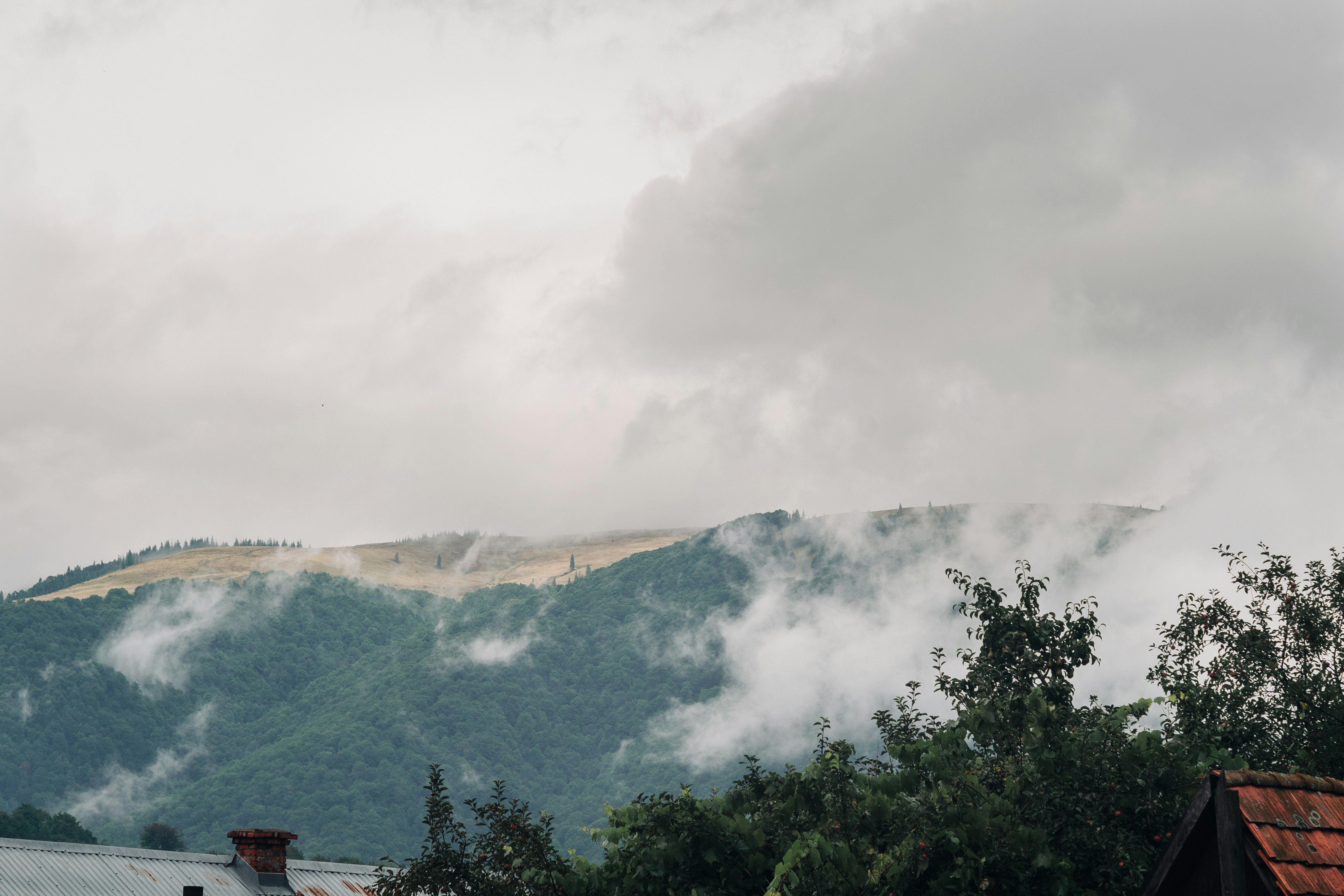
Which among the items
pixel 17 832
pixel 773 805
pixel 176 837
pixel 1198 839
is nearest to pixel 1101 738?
pixel 773 805

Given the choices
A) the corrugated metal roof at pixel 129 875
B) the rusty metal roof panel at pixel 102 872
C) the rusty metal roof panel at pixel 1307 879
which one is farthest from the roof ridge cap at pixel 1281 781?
the rusty metal roof panel at pixel 102 872

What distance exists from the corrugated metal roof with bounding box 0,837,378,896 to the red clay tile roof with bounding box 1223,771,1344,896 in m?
28.8

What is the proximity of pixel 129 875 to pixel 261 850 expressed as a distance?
16.2 feet

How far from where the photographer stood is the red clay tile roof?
780 cm

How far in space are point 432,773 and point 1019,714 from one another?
13341 millimetres

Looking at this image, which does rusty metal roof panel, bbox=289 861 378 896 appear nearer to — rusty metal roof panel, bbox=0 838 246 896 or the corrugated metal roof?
the corrugated metal roof

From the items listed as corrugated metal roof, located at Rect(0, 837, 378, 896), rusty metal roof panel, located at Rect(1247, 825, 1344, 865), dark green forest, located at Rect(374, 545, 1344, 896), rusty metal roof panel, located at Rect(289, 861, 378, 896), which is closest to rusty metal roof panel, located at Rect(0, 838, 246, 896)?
corrugated metal roof, located at Rect(0, 837, 378, 896)

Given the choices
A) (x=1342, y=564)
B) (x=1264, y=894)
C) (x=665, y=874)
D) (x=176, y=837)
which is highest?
(x=1342, y=564)

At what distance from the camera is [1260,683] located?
24.2 m

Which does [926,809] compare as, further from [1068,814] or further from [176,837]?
[176,837]

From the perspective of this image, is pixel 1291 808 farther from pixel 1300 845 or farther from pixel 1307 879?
pixel 1307 879

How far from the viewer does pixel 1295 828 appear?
8.09m

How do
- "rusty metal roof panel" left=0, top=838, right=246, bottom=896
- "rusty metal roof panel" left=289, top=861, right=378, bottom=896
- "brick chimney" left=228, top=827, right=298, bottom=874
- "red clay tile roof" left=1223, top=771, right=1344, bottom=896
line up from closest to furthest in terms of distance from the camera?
"red clay tile roof" left=1223, top=771, right=1344, bottom=896
"rusty metal roof panel" left=0, top=838, right=246, bottom=896
"brick chimney" left=228, top=827, right=298, bottom=874
"rusty metal roof panel" left=289, top=861, right=378, bottom=896

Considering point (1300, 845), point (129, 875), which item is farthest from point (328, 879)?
point (1300, 845)
